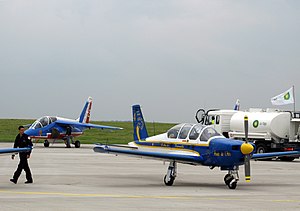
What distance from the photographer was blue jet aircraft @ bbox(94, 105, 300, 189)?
→ 62.2ft

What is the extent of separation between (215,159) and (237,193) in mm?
2042

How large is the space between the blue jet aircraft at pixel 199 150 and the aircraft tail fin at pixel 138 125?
6.54 ft

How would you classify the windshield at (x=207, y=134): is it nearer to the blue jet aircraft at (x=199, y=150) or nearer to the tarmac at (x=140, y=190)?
the blue jet aircraft at (x=199, y=150)

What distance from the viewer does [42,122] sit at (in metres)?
48.4

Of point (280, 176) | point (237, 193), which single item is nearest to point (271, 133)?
point (280, 176)

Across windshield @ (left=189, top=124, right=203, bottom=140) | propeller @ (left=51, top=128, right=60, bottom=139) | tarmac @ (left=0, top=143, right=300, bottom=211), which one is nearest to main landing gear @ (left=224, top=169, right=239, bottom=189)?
tarmac @ (left=0, top=143, right=300, bottom=211)

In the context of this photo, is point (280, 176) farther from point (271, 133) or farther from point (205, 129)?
point (271, 133)

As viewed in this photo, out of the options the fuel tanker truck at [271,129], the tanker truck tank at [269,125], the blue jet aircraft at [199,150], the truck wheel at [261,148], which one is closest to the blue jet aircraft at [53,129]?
the fuel tanker truck at [271,129]

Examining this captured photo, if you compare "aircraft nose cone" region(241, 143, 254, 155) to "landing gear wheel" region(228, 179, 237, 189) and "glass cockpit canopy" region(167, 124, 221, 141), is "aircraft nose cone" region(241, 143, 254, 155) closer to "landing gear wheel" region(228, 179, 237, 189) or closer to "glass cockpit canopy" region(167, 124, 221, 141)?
"landing gear wheel" region(228, 179, 237, 189)

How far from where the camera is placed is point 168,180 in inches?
774

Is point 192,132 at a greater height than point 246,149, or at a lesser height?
greater

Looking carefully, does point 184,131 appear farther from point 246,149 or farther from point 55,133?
point 55,133

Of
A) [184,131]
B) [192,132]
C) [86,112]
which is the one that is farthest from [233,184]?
[86,112]

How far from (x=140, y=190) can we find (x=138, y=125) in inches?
258
